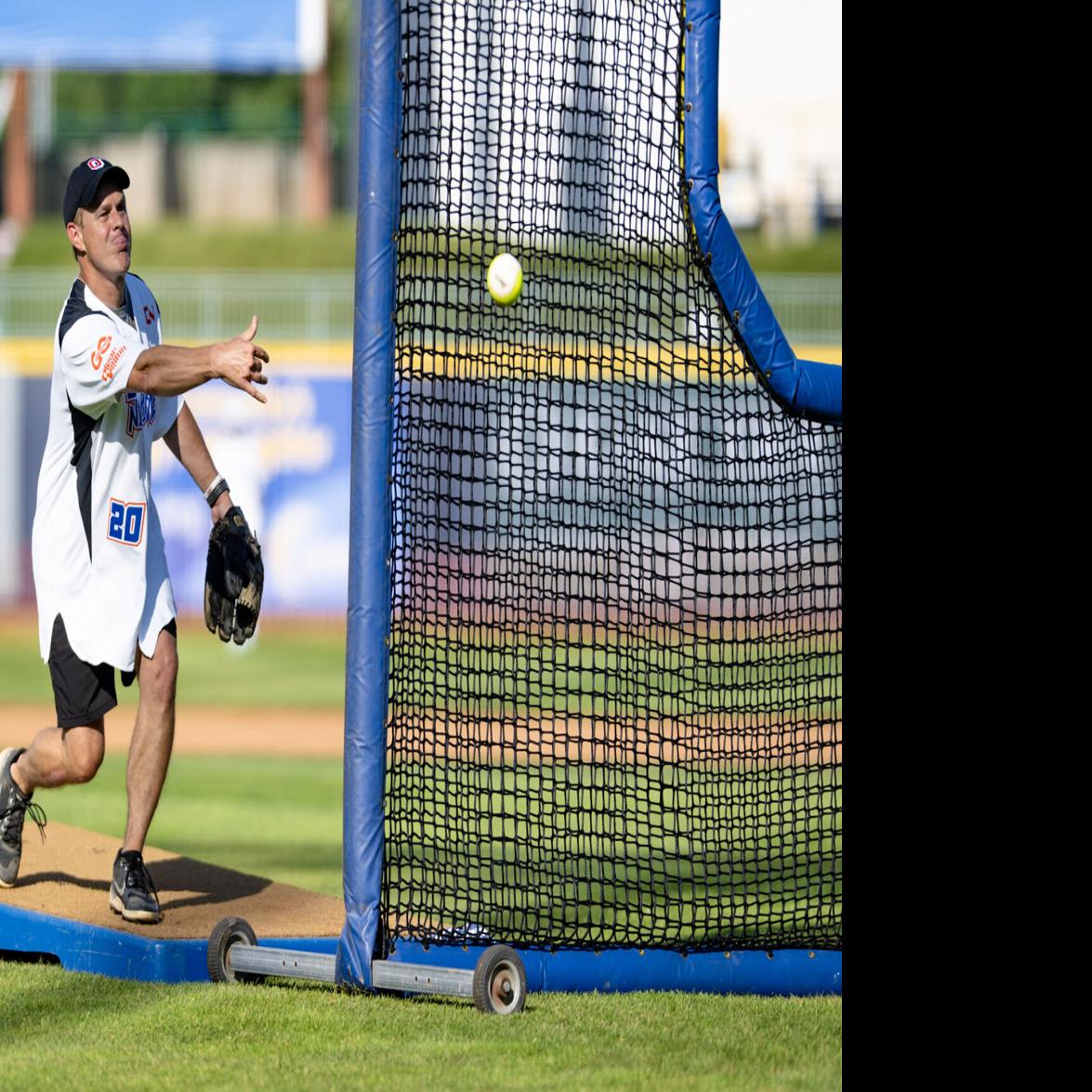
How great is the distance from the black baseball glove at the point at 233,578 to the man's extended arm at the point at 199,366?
0.76 metres

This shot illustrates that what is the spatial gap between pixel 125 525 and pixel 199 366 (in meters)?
0.84

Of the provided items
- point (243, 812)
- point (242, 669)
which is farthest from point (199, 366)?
point (242, 669)

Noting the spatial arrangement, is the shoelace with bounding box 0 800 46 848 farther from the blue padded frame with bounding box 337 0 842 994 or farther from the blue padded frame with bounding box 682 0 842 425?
the blue padded frame with bounding box 682 0 842 425

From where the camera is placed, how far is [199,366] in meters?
5.06

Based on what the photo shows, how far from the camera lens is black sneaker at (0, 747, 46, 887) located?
19.6ft

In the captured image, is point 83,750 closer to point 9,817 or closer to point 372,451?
point 9,817

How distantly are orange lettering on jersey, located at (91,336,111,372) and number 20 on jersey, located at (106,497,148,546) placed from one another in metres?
0.48

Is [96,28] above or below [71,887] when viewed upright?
above

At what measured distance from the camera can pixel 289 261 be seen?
34406 mm

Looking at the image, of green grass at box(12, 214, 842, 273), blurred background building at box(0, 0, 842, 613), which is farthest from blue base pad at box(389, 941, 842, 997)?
green grass at box(12, 214, 842, 273)

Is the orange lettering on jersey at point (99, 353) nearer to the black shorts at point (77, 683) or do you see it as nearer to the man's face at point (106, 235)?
the man's face at point (106, 235)

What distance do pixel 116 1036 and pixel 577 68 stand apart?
3364mm
